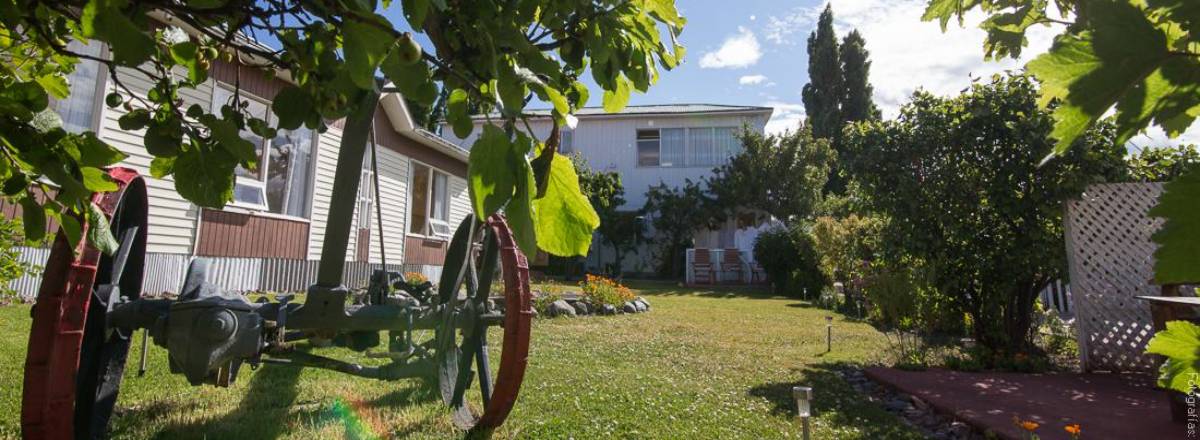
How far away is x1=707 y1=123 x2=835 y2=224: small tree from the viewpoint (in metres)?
22.0

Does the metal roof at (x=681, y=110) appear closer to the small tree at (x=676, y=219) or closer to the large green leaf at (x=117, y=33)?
the small tree at (x=676, y=219)

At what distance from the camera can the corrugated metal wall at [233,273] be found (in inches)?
254

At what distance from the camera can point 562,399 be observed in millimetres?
4031

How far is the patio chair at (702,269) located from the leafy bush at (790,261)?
2.23 metres

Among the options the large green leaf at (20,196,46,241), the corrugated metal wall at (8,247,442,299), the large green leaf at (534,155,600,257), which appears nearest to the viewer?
the large green leaf at (534,155,600,257)

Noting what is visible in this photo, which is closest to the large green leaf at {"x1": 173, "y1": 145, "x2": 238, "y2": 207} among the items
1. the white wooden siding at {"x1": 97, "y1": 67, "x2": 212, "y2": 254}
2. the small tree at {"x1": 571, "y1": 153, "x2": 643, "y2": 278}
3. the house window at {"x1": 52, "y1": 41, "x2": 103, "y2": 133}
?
the white wooden siding at {"x1": 97, "y1": 67, "x2": 212, "y2": 254}

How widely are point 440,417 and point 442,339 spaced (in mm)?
817

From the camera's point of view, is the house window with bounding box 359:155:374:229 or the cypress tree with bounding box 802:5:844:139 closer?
the house window with bounding box 359:155:374:229

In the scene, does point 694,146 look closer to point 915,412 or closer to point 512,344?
point 915,412

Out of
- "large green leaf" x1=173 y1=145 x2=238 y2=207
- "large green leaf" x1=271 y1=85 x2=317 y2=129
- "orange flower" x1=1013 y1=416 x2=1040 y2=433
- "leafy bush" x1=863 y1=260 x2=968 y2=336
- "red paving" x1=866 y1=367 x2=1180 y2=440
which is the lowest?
"red paving" x1=866 y1=367 x2=1180 y2=440

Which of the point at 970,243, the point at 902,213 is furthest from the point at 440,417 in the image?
the point at 970,243

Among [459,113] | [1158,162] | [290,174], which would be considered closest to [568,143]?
[290,174]

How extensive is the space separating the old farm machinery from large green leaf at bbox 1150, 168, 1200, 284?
125 cm

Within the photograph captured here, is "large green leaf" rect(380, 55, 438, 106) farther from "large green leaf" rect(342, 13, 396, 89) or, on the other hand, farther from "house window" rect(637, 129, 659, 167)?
"house window" rect(637, 129, 659, 167)
